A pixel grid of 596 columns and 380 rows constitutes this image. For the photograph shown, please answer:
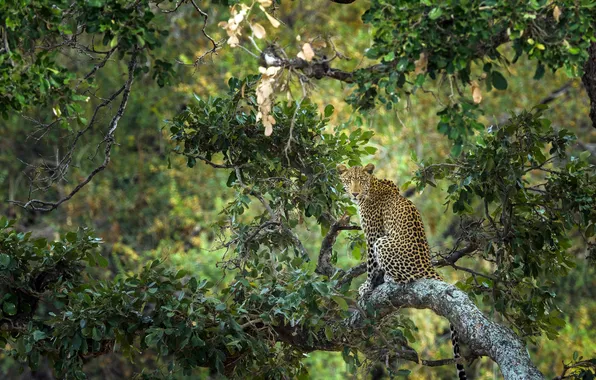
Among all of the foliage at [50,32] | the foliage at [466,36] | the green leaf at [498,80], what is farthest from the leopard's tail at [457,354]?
the foliage at [50,32]

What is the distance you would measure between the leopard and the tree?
0.15 m

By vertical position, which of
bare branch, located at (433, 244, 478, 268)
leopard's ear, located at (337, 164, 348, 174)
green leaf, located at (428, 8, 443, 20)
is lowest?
bare branch, located at (433, 244, 478, 268)

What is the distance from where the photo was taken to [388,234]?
614 centimetres

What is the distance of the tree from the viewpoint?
4.21 metres

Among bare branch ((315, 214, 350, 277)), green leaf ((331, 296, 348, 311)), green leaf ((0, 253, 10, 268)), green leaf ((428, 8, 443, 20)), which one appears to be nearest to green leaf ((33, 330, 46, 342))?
green leaf ((0, 253, 10, 268))

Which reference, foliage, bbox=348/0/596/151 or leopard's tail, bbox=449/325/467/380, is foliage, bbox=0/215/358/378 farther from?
foliage, bbox=348/0/596/151

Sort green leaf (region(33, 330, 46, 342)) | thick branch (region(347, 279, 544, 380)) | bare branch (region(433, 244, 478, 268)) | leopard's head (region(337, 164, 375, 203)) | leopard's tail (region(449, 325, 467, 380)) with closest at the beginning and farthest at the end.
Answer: thick branch (region(347, 279, 544, 380)), green leaf (region(33, 330, 46, 342)), leopard's tail (region(449, 325, 467, 380)), bare branch (region(433, 244, 478, 268)), leopard's head (region(337, 164, 375, 203))

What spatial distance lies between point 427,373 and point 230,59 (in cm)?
468

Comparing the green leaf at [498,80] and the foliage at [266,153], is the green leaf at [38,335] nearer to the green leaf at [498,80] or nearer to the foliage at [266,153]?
the foliage at [266,153]

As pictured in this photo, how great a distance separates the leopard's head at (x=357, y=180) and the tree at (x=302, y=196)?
182mm

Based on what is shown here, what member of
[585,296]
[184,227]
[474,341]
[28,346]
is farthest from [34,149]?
[474,341]

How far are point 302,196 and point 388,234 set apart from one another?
74 cm

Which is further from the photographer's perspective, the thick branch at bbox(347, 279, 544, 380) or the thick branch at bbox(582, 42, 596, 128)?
the thick branch at bbox(582, 42, 596, 128)

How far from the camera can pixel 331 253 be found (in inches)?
245
